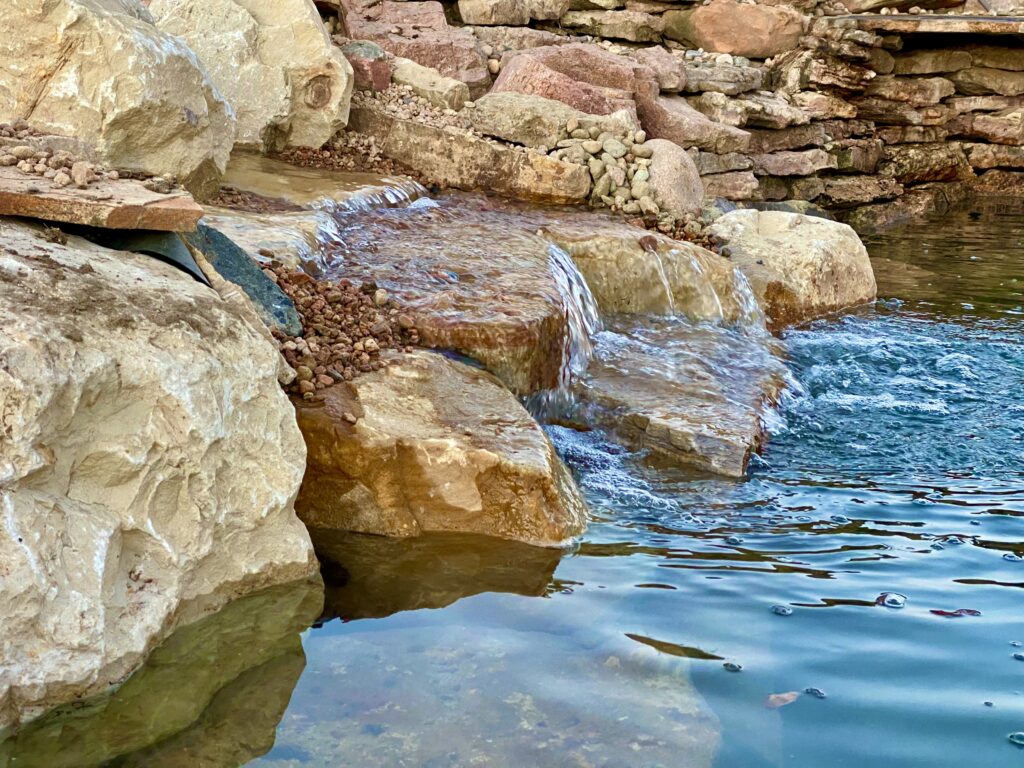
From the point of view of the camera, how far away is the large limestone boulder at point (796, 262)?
8.30m

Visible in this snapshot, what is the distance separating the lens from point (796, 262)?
8.62 metres

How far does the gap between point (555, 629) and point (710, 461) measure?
183 centimetres

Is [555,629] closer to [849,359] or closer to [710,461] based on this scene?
[710,461]

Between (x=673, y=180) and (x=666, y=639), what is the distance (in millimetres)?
6194

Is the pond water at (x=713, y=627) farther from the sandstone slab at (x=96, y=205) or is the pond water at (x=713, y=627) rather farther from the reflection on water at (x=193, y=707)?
the sandstone slab at (x=96, y=205)

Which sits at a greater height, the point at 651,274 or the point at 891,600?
the point at 651,274

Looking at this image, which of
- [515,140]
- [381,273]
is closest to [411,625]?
[381,273]

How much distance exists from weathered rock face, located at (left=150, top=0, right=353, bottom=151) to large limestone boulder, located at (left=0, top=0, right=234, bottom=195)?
193 centimetres

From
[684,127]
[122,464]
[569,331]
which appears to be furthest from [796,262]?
[122,464]

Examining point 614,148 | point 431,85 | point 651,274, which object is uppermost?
point 431,85

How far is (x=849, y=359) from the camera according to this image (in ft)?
23.2

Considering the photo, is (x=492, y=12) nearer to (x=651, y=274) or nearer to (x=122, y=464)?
(x=651, y=274)

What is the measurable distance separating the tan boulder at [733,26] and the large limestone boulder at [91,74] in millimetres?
10177

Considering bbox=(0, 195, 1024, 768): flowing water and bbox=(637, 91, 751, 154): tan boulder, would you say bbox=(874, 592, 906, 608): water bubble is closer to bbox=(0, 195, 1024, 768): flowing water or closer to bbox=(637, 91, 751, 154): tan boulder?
bbox=(0, 195, 1024, 768): flowing water
